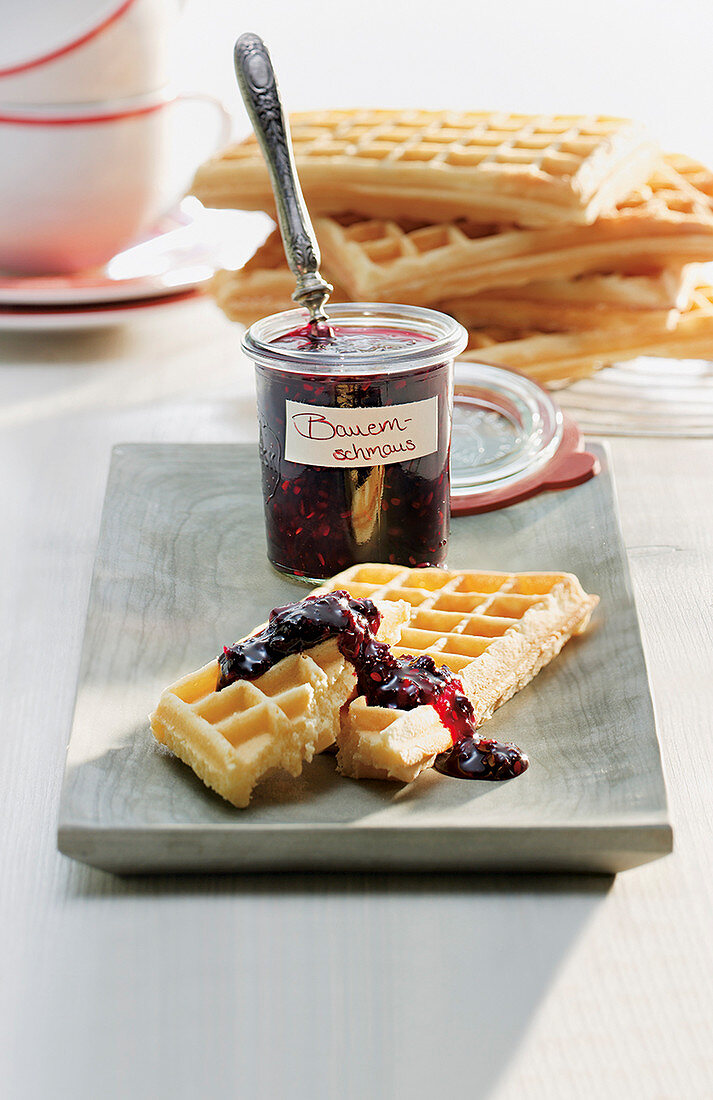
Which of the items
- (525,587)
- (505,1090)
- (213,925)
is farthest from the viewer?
(525,587)

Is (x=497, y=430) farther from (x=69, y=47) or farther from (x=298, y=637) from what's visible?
(x=69, y=47)

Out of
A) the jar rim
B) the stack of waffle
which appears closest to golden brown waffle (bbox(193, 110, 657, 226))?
the stack of waffle

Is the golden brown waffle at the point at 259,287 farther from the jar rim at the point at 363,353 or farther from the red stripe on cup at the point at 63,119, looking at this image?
the jar rim at the point at 363,353

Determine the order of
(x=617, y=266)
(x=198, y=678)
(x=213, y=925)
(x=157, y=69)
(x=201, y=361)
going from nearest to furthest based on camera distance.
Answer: (x=213, y=925), (x=198, y=678), (x=617, y=266), (x=157, y=69), (x=201, y=361)

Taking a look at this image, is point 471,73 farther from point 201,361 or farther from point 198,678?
point 198,678

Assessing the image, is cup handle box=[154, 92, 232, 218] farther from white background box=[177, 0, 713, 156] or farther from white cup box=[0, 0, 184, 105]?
white background box=[177, 0, 713, 156]

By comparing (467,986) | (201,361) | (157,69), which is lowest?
(201,361)

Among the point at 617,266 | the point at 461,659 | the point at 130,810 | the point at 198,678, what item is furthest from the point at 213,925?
the point at 617,266

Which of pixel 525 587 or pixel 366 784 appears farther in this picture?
pixel 525 587

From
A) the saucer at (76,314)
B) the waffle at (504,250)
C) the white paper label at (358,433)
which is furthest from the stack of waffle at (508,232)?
the white paper label at (358,433)
